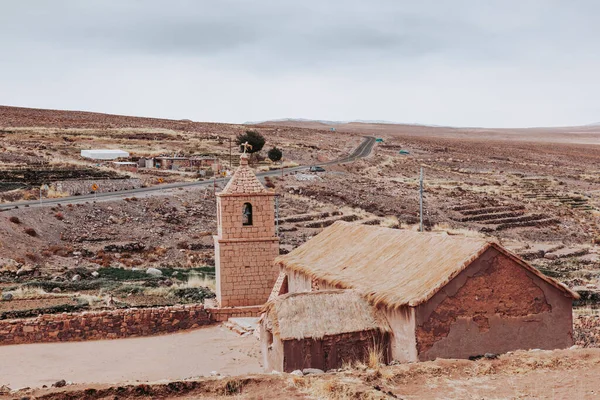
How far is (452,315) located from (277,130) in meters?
100

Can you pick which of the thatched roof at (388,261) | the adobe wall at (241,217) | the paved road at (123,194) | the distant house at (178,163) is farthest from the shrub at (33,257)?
the distant house at (178,163)

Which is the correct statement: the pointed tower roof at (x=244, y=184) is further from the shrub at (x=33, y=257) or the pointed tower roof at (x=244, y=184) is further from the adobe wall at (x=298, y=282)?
the shrub at (x=33, y=257)

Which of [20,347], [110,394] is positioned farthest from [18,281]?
[110,394]

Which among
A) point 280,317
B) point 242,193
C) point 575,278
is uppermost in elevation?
point 242,193

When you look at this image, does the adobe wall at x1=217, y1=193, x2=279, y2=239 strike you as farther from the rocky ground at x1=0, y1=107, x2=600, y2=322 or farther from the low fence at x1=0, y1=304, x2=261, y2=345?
the rocky ground at x1=0, y1=107, x2=600, y2=322

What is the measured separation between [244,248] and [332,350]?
851 cm

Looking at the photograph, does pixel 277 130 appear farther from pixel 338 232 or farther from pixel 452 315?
pixel 452 315

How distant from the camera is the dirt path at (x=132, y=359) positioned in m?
15.3

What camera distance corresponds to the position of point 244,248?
21672 millimetres

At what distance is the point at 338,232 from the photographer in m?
19.6

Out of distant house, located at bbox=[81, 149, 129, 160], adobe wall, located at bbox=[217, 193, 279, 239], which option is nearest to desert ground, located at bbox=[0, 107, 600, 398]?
distant house, located at bbox=[81, 149, 129, 160]

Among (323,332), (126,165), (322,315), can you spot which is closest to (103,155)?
(126,165)

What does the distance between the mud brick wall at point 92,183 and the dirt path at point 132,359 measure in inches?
1145

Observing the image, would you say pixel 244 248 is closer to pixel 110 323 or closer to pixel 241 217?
pixel 241 217
